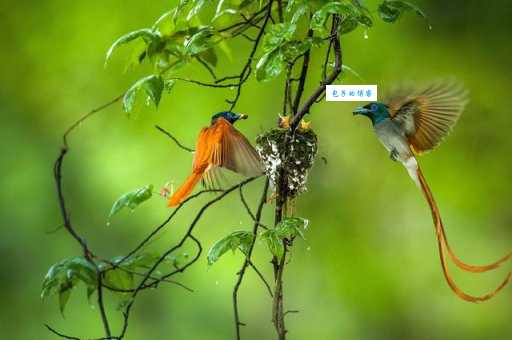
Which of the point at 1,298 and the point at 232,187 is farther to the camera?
the point at 1,298

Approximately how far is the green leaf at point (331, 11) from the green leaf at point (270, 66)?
8cm

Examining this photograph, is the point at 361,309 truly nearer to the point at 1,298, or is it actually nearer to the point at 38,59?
the point at 1,298

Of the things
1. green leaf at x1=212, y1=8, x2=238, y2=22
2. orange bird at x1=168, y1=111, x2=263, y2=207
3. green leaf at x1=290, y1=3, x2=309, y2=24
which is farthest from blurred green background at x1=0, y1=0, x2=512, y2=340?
green leaf at x1=290, y1=3, x2=309, y2=24

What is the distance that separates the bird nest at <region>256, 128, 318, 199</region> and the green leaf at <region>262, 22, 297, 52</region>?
201 mm

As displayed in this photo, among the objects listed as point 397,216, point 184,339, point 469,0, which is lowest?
point 184,339

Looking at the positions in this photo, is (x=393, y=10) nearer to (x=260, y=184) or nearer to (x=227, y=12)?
(x=227, y=12)

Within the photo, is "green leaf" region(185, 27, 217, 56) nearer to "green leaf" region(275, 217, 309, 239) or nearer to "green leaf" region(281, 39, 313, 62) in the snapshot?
"green leaf" region(281, 39, 313, 62)

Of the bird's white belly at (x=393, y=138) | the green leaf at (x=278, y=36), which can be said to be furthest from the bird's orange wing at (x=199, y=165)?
the bird's white belly at (x=393, y=138)

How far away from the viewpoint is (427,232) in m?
1.81

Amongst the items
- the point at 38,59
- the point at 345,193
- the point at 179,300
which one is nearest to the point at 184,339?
the point at 179,300

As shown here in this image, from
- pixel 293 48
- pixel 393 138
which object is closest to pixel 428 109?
pixel 393 138

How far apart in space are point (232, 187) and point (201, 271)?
0.56m

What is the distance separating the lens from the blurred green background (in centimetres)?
179

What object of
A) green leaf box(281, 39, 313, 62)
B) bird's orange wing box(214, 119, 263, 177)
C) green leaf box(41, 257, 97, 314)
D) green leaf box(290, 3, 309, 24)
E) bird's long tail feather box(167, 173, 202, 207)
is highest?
green leaf box(290, 3, 309, 24)
